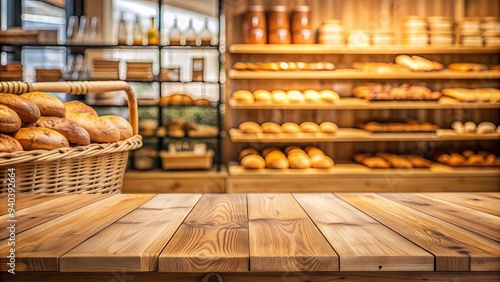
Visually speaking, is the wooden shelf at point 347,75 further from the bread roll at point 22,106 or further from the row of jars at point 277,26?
the bread roll at point 22,106

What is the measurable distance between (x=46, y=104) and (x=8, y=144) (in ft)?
1.15

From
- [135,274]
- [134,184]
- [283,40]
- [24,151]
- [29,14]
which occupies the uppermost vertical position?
[29,14]

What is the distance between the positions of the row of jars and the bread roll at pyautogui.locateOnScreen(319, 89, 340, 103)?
0.44 meters

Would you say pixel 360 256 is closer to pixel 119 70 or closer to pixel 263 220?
pixel 263 220

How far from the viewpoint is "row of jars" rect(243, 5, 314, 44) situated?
13.9 feet

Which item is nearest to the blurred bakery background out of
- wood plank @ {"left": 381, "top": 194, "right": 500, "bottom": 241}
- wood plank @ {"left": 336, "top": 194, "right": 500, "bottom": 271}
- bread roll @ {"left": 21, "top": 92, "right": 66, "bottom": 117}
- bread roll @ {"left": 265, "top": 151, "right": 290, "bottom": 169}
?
bread roll @ {"left": 265, "top": 151, "right": 290, "bottom": 169}

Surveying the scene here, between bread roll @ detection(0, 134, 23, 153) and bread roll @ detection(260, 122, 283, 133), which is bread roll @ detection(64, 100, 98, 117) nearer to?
bread roll @ detection(0, 134, 23, 153)

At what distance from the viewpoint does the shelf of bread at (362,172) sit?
399 cm

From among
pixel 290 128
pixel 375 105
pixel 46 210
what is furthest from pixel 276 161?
pixel 46 210

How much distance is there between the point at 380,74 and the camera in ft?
13.6

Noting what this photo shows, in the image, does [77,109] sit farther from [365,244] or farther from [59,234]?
[365,244]

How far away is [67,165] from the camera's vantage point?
1.63m

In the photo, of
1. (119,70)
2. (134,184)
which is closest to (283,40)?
(119,70)

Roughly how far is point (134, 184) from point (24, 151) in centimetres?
267
